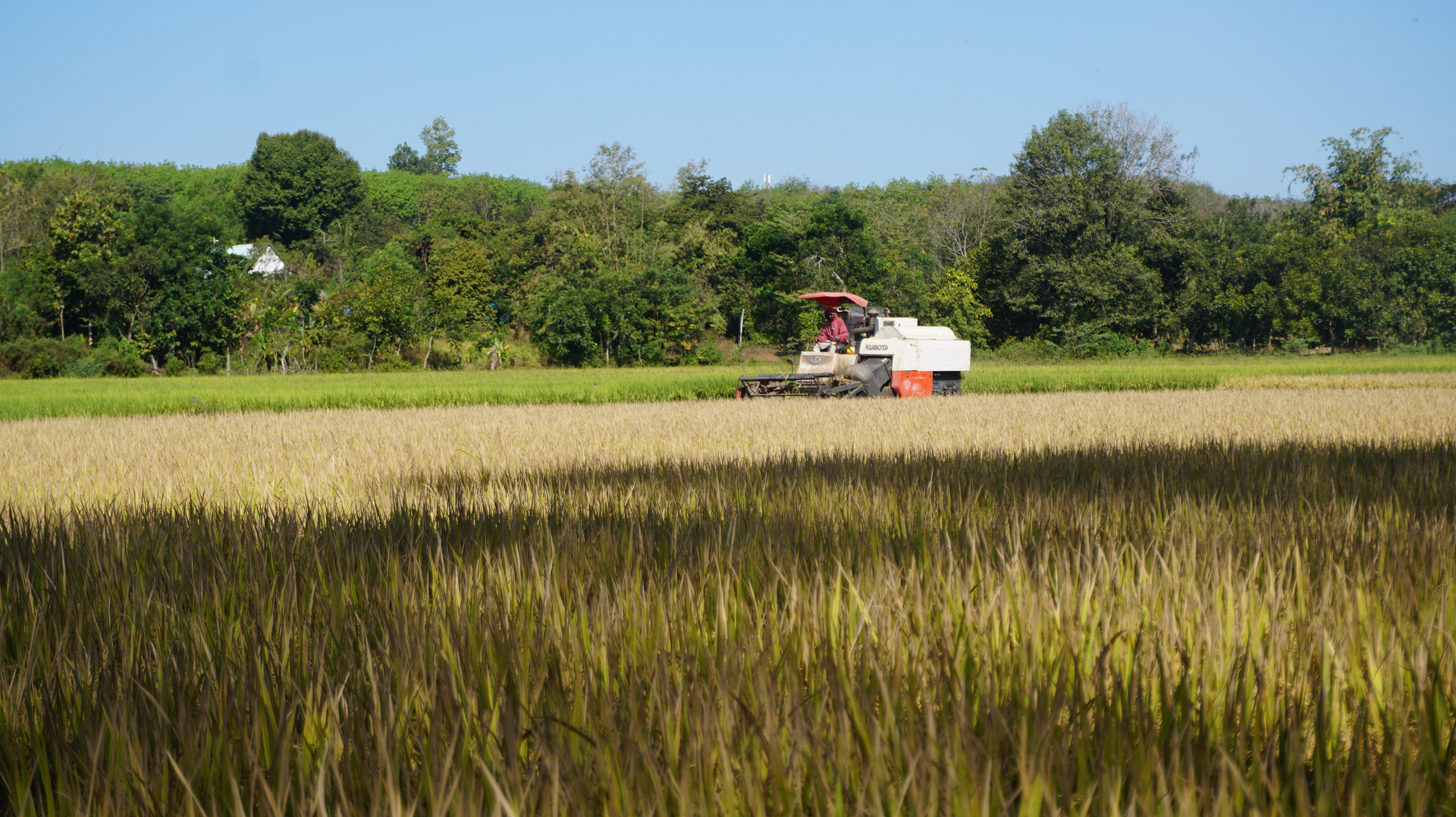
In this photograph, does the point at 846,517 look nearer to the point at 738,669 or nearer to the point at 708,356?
the point at 738,669

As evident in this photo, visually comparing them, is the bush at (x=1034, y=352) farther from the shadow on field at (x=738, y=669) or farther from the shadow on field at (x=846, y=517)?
the shadow on field at (x=738, y=669)

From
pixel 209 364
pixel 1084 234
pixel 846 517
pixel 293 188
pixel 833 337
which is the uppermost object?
pixel 293 188

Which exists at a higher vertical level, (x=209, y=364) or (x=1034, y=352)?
(x=1034, y=352)

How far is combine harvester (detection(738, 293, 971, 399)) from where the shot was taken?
15.7 meters

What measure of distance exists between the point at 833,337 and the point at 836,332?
0.35 feet

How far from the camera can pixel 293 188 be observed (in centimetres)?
6606

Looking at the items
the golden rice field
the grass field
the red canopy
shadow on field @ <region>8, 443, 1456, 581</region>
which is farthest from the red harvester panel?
the golden rice field

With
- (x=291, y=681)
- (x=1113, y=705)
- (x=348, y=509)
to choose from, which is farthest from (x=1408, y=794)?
(x=348, y=509)

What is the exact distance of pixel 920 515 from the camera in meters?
2.99

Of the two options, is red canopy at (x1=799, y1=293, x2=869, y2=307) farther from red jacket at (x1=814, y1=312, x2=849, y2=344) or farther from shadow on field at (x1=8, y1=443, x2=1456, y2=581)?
shadow on field at (x1=8, y1=443, x2=1456, y2=581)

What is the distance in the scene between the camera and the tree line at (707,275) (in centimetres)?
3164

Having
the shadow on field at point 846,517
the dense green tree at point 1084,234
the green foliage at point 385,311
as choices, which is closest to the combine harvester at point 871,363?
the shadow on field at point 846,517

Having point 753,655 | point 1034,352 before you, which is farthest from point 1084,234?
point 753,655

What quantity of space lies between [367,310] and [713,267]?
17195 mm
